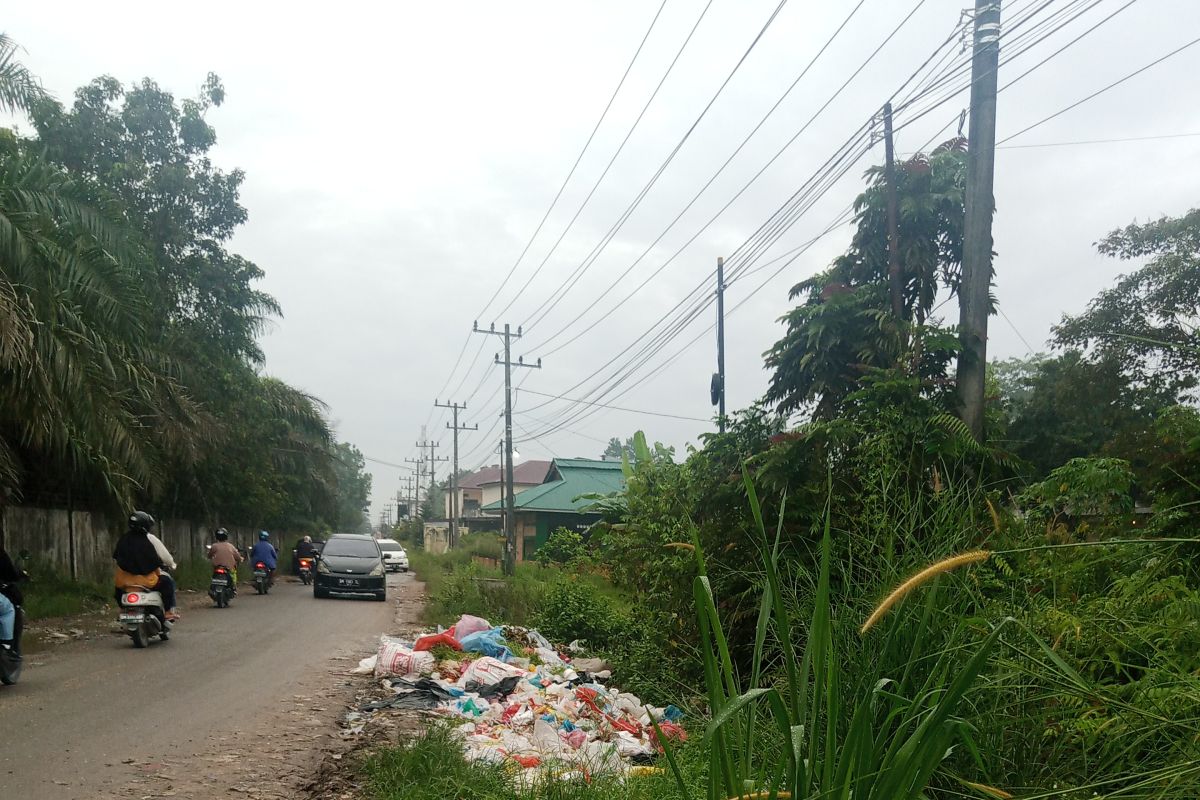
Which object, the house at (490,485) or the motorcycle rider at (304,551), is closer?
the motorcycle rider at (304,551)

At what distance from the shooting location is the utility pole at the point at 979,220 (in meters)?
7.74

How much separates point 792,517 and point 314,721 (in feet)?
14.6

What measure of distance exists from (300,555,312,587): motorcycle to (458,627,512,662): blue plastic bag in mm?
21011

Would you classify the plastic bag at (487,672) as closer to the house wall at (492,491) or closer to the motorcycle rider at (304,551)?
the motorcycle rider at (304,551)

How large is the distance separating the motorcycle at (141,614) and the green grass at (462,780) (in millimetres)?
7457

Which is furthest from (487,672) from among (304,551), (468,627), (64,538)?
(304,551)

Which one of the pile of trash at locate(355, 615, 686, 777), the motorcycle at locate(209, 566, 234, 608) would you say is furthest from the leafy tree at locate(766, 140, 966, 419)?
the motorcycle at locate(209, 566, 234, 608)

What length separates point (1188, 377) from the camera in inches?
723

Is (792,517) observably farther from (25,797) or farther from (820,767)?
Result: (25,797)

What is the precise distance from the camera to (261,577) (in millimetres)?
24391

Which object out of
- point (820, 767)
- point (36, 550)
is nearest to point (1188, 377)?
point (820, 767)

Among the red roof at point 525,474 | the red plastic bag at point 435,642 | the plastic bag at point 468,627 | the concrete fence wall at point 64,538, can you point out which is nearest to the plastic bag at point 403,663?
the red plastic bag at point 435,642

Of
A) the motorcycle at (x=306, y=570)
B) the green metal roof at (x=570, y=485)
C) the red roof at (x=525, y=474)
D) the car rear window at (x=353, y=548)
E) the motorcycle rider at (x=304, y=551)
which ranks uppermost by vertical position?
the red roof at (x=525, y=474)

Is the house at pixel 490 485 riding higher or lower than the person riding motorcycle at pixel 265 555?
higher
